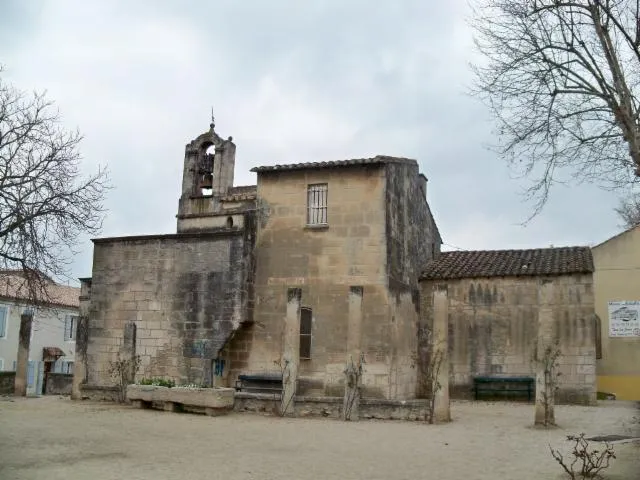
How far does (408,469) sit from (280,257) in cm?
1102

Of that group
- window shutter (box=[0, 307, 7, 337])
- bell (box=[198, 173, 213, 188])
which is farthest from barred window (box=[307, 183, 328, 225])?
window shutter (box=[0, 307, 7, 337])

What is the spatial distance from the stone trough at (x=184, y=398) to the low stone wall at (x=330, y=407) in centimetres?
52

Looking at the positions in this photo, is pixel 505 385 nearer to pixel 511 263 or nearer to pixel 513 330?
pixel 513 330

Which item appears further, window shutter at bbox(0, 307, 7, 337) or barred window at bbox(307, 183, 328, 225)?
window shutter at bbox(0, 307, 7, 337)

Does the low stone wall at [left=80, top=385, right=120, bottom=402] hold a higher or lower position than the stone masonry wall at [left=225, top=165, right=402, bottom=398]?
lower

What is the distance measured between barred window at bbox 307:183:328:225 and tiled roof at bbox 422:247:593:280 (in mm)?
4643

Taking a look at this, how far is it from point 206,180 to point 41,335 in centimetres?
1815

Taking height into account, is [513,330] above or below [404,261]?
below

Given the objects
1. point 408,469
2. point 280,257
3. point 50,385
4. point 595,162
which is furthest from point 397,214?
point 50,385

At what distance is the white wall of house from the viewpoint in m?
32.8

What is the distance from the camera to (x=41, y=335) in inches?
1414

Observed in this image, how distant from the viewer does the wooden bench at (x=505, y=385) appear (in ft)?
64.0

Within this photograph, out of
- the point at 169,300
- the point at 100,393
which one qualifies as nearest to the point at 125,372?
the point at 100,393

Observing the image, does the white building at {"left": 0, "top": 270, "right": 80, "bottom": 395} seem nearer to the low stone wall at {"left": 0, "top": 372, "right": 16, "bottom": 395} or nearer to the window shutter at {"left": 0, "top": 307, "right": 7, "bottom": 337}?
the window shutter at {"left": 0, "top": 307, "right": 7, "bottom": 337}
